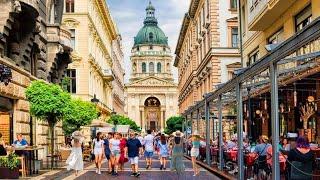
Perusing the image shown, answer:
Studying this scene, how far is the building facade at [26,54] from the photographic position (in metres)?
22.7

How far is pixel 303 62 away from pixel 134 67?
7258 inches

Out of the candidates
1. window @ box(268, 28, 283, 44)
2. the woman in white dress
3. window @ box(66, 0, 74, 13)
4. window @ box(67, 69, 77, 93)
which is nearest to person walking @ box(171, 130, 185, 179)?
the woman in white dress

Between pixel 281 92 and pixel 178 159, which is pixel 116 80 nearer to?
Result: pixel 178 159

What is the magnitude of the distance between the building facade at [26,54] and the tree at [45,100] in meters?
0.47

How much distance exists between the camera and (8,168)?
20.2 metres

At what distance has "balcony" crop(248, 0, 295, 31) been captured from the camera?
23564mm

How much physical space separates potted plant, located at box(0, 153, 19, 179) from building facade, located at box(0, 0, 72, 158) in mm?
2603

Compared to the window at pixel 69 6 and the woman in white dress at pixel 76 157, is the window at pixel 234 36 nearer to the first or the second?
the window at pixel 69 6

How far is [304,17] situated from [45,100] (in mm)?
9725

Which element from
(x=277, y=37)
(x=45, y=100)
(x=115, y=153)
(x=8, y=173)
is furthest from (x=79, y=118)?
(x=8, y=173)

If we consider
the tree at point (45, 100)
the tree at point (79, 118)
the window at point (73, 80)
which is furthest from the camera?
the window at point (73, 80)

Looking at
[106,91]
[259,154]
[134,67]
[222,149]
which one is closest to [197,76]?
[106,91]

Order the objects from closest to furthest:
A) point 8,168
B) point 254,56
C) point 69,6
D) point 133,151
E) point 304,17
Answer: point 8,168 → point 304,17 → point 133,151 → point 254,56 → point 69,6

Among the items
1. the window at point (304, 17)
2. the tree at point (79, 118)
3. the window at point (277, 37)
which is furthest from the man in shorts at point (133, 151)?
the tree at point (79, 118)
